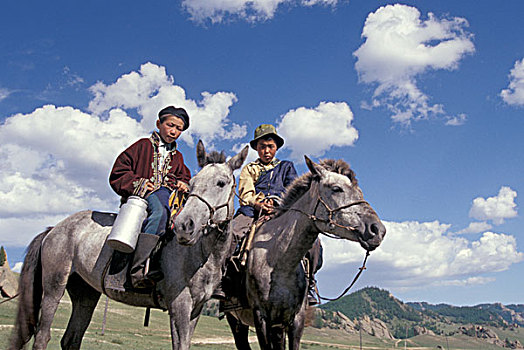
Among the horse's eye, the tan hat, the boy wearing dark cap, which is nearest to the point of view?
the boy wearing dark cap

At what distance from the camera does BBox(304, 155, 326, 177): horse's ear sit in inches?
231

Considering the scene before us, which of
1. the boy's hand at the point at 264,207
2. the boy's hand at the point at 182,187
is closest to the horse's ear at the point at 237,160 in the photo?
the boy's hand at the point at 182,187

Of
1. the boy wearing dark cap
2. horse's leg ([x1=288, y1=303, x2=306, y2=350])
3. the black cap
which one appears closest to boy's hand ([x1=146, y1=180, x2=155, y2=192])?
the boy wearing dark cap

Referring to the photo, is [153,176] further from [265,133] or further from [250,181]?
[265,133]

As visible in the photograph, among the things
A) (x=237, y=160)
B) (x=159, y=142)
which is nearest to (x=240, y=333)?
(x=237, y=160)

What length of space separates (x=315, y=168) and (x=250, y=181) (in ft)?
6.59

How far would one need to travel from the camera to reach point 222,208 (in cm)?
537

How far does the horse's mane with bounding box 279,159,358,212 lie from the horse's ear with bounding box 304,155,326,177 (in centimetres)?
11

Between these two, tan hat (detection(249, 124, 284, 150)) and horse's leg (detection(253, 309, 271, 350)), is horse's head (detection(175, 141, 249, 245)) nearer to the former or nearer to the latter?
horse's leg (detection(253, 309, 271, 350))

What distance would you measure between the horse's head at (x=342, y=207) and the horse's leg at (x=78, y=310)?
3932 millimetres

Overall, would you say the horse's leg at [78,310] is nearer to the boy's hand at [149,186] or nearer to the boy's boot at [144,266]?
the boy's boot at [144,266]

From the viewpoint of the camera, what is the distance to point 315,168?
5883mm

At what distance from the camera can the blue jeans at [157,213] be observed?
5660 mm

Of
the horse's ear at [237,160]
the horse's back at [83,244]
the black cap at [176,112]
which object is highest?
the black cap at [176,112]
